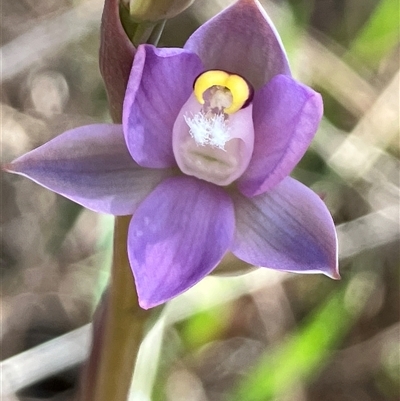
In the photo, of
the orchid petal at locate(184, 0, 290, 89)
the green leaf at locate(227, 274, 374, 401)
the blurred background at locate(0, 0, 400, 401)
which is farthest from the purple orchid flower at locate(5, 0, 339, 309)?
the blurred background at locate(0, 0, 400, 401)

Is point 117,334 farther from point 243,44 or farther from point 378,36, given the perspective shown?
point 378,36

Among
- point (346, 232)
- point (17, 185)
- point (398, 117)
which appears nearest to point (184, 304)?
point (346, 232)

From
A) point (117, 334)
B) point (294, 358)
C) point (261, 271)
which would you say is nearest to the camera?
point (117, 334)

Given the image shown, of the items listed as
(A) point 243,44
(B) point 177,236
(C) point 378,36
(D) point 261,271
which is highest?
(A) point 243,44

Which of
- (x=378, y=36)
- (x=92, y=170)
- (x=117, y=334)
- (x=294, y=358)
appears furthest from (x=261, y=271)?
(x=92, y=170)

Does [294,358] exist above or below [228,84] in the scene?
below

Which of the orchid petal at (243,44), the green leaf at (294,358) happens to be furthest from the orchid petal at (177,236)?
the green leaf at (294,358)
